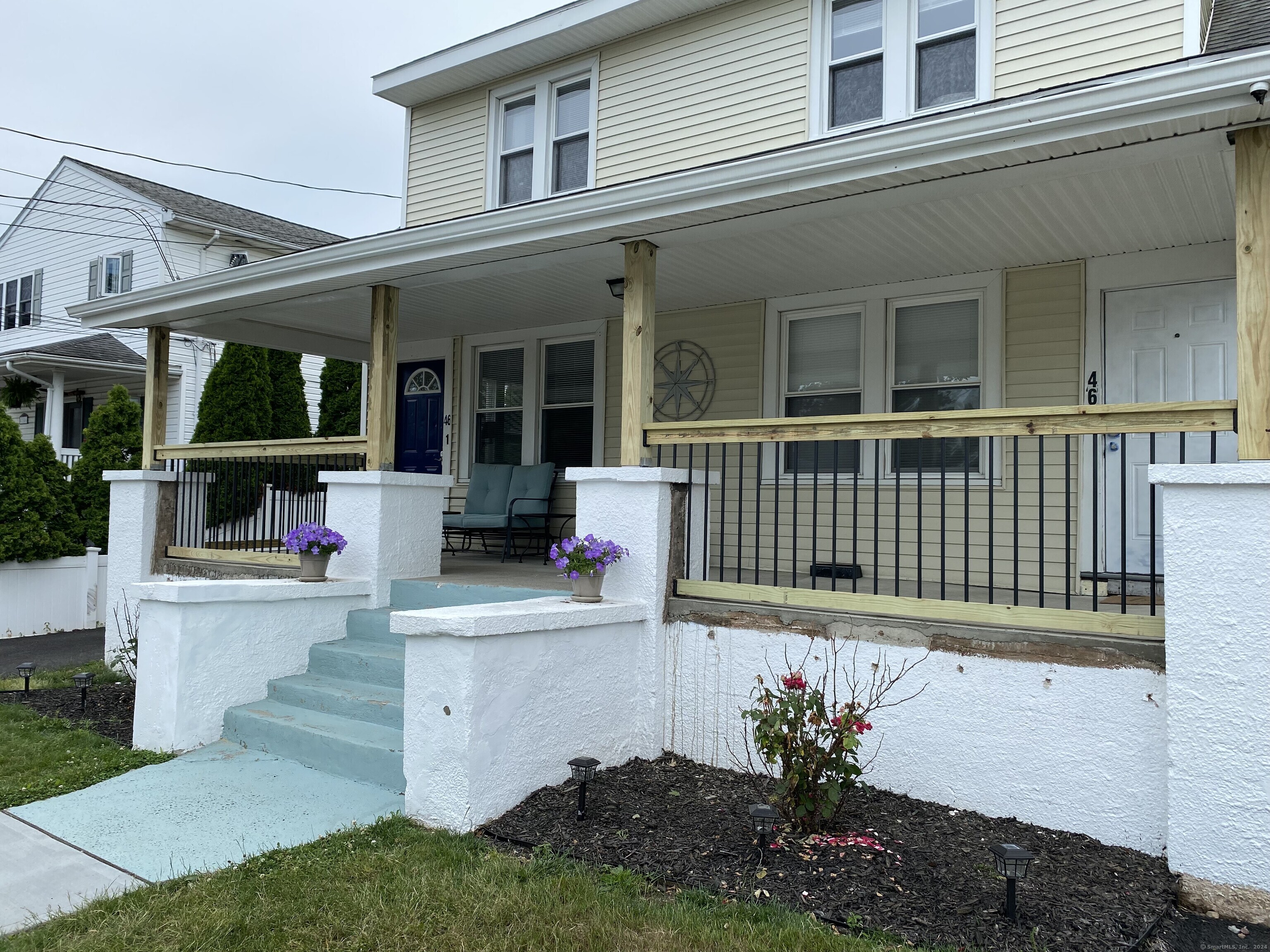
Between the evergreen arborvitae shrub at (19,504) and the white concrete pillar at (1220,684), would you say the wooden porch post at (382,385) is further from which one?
the evergreen arborvitae shrub at (19,504)

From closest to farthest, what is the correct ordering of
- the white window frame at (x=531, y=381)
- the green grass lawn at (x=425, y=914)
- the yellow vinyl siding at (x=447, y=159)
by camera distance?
the green grass lawn at (x=425, y=914) < the white window frame at (x=531, y=381) < the yellow vinyl siding at (x=447, y=159)

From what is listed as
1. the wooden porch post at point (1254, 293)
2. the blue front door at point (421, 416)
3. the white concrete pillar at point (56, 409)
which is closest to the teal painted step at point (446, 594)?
the wooden porch post at point (1254, 293)

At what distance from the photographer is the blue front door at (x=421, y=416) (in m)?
9.51

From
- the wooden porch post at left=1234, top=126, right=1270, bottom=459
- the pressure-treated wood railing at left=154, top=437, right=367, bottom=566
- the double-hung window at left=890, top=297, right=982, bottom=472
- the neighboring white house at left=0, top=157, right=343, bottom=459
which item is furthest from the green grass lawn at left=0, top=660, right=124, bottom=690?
the neighboring white house at left=0, top=157, right=343, bottom=459

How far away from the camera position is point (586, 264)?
614 centimetres

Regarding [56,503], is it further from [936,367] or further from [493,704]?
[936,367]

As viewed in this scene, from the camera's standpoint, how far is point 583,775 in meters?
3.91

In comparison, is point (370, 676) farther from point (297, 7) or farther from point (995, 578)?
point (297, 7)

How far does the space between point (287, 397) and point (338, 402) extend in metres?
0.98

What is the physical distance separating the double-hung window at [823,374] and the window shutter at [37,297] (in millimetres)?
17517

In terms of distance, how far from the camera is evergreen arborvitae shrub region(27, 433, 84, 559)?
1032 centimetres

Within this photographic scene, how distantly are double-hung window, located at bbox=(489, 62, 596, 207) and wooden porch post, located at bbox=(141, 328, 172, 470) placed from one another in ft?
10.9

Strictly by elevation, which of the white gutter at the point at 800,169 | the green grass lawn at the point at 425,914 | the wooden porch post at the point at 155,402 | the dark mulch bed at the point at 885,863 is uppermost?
the white gutter at the point at 800,169

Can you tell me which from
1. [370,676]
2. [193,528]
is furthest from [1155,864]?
[193,528]
